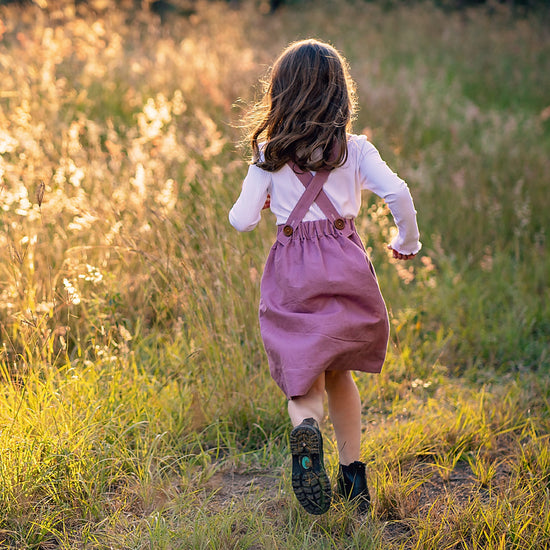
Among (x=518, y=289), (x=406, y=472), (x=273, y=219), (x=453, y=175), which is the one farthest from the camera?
(x=453, y=175)

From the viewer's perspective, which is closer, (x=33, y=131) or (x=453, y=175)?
(x=33, y=131)

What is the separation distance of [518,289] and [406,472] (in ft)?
7.97

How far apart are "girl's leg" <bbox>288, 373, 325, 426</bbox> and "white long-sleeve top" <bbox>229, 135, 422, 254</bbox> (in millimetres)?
592

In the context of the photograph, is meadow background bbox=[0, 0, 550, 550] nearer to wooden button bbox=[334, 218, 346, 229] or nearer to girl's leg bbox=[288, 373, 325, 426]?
girl's leg bbox=[288, 373, 325, 426]

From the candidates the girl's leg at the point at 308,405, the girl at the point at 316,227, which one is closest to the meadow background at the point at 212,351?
the girl's leg at the point at 308,405

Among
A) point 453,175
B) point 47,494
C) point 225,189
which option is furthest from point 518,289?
point 47,494

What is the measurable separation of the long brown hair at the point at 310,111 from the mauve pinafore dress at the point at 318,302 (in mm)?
67

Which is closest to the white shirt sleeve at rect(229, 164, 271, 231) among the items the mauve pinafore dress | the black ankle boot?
the mauve pinafore dress

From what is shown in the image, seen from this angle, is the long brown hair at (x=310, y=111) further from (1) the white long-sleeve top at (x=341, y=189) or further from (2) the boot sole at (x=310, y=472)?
(2) the boot sole at (x=310, y=472)

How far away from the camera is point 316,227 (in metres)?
2.35

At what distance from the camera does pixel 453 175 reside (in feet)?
19.6

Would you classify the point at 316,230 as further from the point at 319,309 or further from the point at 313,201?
the point at 319,309

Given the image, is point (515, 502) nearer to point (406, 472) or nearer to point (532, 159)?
point (406, 472)

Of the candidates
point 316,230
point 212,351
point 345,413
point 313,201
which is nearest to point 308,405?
point 345,413
